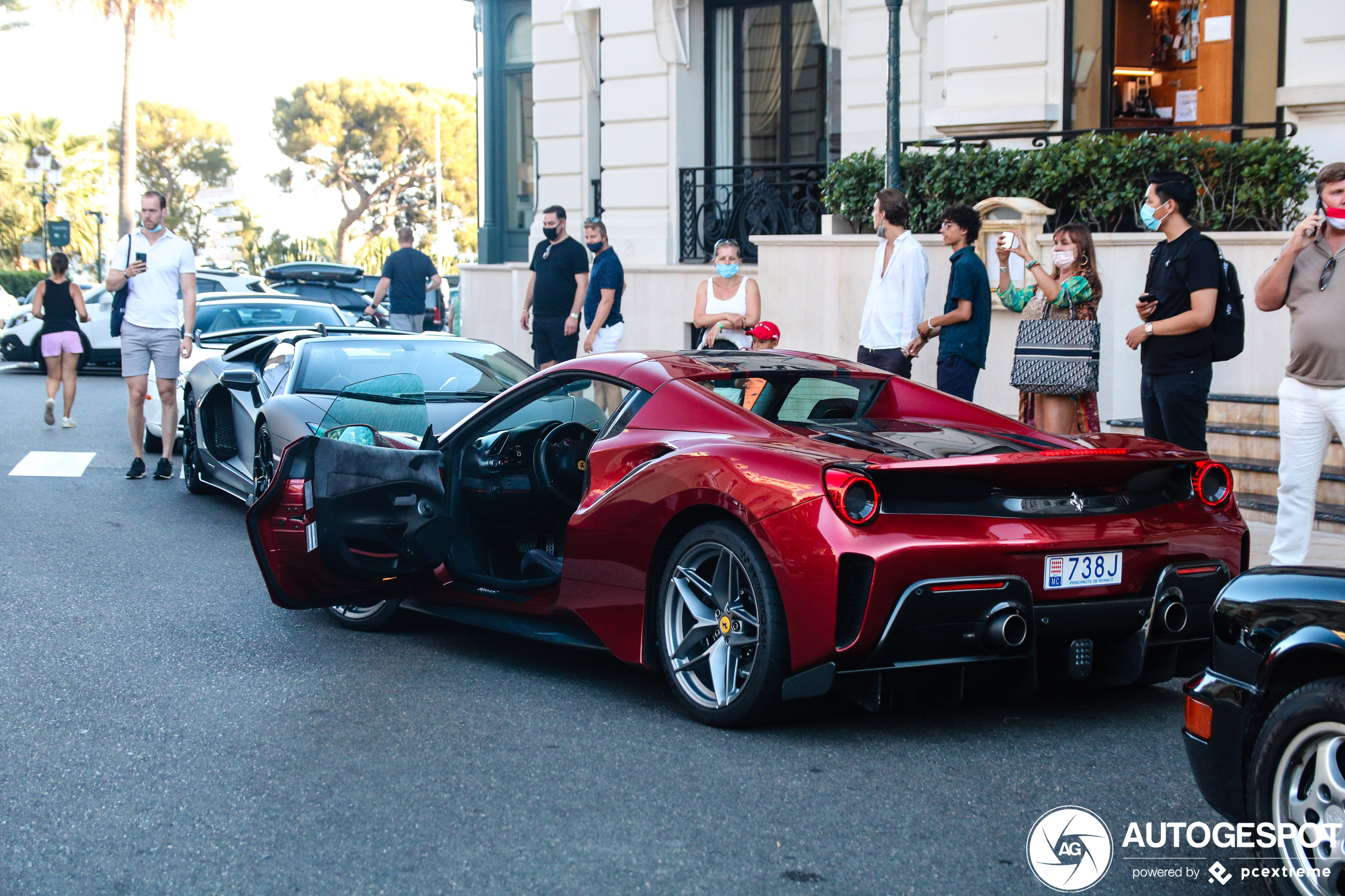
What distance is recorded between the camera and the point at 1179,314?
6.94 meters

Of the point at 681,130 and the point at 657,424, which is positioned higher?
the point at 681,130

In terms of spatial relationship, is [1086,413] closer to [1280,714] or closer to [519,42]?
[1280,714]

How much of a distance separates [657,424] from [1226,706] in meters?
2.43

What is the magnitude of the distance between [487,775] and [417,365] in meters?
5.02

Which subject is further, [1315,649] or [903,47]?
[903,47]

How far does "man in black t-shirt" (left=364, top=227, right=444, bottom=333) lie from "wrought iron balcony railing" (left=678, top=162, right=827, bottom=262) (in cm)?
325

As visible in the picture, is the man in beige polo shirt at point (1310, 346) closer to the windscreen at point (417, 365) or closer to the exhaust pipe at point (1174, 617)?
the exhaust pipe at point (1174, 617)

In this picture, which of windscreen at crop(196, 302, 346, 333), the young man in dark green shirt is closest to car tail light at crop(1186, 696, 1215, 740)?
the young man in dark green shirt

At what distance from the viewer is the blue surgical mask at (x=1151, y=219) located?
6.96 meters

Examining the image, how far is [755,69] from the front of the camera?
17.5 meters

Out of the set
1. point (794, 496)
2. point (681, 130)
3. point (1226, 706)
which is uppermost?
point (681, 130)

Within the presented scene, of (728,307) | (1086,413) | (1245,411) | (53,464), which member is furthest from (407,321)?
(1086,413)

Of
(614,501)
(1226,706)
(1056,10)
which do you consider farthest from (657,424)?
(1056,10)

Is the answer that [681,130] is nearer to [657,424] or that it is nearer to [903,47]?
[903,47]
